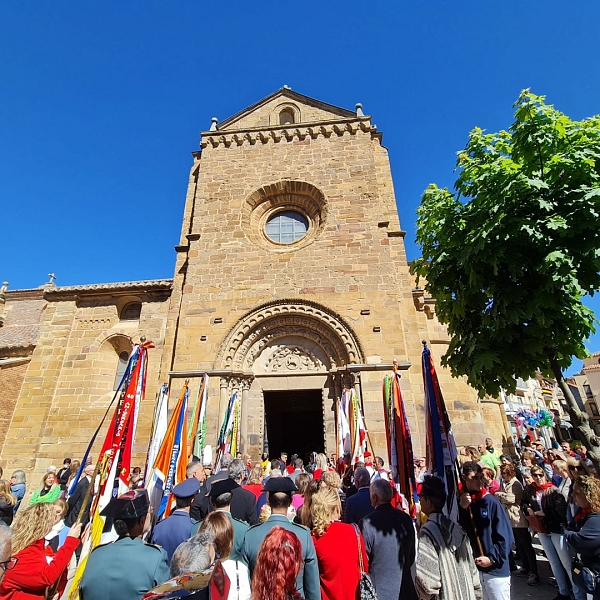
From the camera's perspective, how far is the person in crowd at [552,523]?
434 cm

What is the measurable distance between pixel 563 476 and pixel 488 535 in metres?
2.32

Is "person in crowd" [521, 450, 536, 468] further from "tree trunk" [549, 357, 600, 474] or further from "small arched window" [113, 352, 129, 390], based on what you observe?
"small arched window" [113, 352, 129, 390]

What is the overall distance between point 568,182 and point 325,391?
7633mm

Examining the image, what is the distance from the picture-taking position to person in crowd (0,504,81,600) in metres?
2.56

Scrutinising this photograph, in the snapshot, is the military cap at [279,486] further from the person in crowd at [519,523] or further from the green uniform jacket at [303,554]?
the person in crowd at [519,523]

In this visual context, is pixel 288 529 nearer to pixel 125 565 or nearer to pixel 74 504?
pixel 125 565

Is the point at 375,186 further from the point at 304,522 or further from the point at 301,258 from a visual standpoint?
the point at 304,522

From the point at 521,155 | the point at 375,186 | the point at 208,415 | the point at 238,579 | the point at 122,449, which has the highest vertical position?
the point at 375,186

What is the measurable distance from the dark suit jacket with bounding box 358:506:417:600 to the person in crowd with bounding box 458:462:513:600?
0.89 m

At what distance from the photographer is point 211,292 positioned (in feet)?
38.2

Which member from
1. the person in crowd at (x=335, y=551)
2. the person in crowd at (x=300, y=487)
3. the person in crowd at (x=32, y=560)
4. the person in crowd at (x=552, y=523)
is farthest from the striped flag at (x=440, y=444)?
the person in crowd at (x=32, y=560)

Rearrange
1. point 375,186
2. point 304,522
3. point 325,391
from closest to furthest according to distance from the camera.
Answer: point 304,522 < point 325,391 < point 375,186

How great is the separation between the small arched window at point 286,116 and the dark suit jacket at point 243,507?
1511 centimetres

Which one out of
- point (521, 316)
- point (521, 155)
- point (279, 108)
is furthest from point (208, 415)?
point (279, 108)
